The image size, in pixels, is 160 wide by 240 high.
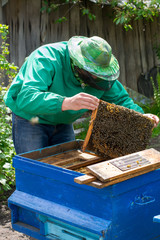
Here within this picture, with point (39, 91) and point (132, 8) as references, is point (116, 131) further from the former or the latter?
point (132, 8)

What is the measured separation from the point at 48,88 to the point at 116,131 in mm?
653

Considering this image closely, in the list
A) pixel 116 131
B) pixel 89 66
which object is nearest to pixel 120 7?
pixel 89 66

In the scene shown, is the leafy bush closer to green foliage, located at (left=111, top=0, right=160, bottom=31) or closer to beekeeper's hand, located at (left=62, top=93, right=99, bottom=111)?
beekeeper's hand, located at (left=62, top=93, right=99, bottom=111)

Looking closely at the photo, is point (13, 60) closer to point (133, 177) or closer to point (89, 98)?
point (89, 98)

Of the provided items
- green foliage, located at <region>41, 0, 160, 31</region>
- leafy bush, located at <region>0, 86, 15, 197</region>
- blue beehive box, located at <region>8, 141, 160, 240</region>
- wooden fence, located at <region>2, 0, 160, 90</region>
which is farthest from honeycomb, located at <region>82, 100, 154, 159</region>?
green foliage, located at <region>41, 0, 160, 31</region>

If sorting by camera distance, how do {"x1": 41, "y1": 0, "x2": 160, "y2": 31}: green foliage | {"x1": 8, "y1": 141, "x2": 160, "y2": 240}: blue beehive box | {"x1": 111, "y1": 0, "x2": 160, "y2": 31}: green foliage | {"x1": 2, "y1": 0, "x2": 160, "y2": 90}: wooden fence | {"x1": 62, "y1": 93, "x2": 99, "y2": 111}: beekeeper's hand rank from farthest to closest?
{"x1": 111, "y1": 0, "x2": 160, "y2": 31}: green foliage, {"x1": 41, "y1": 0, "x2": 160, "y2": 31}: green foliage, {"x1": 2, "y1": 0, "x2": 160, "y2": 90}: wooden fence, {"x1": 62, "y1": 93, "x2": 99, "y2": 111}: beekeeper's hand, {"x1": 8, "y1": 141, "x2": 160, "y2": 240}: blue beehive box

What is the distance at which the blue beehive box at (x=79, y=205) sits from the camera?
1.93m

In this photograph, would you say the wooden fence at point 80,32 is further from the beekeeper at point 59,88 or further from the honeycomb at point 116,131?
the honeycomb at point 116,131

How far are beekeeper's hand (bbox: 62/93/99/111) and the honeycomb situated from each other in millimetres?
91

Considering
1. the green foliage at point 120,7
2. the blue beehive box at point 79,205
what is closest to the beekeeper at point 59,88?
the blue beehive box at point 79,205

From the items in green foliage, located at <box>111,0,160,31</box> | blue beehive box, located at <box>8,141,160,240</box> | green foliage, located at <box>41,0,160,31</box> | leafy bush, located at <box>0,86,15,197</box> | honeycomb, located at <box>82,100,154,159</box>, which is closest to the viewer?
blue beehive box, located at <box>8,141,160,240</box>

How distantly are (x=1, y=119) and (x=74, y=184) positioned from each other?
1939 millimetres

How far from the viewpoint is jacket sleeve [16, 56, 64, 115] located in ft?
Answer: 7.56

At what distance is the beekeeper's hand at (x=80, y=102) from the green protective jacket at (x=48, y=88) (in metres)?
0.05
